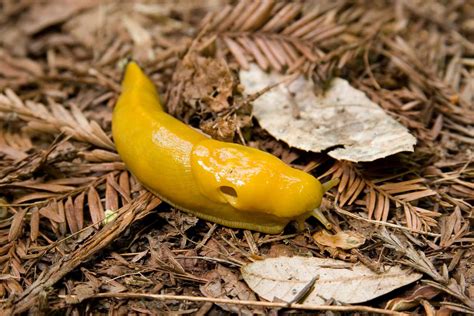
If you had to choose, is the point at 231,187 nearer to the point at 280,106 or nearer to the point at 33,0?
the point at 280,106

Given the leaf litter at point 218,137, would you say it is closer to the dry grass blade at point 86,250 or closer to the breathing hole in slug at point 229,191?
the dry grass blade at point 86,250

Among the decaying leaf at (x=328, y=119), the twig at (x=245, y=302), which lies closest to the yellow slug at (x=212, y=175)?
the decaying leaf at (x=328, y=119)

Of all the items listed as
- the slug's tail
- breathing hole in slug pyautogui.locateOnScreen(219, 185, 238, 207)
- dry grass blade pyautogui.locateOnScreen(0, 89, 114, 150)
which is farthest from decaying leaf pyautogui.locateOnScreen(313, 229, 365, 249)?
dry grass blade pyautogui.locateOnScreen(0, 89, 114, 150)

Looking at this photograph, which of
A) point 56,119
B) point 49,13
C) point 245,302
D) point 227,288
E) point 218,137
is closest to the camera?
point 245,302

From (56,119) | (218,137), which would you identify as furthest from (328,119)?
(56,119)

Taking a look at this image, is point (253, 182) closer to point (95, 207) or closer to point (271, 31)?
point (95, 207)

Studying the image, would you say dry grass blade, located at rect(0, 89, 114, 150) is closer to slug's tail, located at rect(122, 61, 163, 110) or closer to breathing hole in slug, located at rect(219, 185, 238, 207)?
slug's tail, located at rect(122, 61, 163, 110)

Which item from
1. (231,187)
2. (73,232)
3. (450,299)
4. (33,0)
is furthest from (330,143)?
(33,0)
